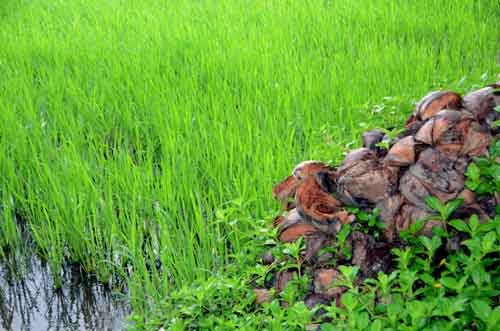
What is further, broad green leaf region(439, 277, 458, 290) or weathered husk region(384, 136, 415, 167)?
weathered husk region(384, 136, 415, 167)

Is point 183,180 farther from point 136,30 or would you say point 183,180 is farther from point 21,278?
point 136,30

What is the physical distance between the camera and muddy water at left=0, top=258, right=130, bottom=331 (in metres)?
2.05

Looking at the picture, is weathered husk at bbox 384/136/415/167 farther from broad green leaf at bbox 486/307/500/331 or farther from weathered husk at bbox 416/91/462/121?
broad green leaf at bbox 486/307/500/331

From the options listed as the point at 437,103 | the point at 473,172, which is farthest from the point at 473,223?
the point at 437,103

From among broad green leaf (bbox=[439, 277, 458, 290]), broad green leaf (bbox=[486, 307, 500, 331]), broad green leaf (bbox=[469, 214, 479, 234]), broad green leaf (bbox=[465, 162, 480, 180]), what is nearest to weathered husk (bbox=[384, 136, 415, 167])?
broad green leaf (bbox=[465, 162, 480, 180])

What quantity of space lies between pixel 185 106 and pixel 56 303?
4.33 feet

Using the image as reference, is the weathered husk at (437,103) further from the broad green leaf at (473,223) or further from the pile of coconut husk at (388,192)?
the broad green leaf at (473,223)

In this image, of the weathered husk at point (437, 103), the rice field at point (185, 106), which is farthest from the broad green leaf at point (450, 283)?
the rice field at point (185, 106)

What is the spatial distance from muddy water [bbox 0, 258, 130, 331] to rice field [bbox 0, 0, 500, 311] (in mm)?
71

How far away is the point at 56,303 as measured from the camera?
2.15 meters

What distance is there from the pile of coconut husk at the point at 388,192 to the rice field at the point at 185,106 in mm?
315

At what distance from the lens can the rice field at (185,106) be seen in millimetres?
2332

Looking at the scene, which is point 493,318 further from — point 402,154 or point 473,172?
point 402,154

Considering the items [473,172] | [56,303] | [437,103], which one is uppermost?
[437,103]
